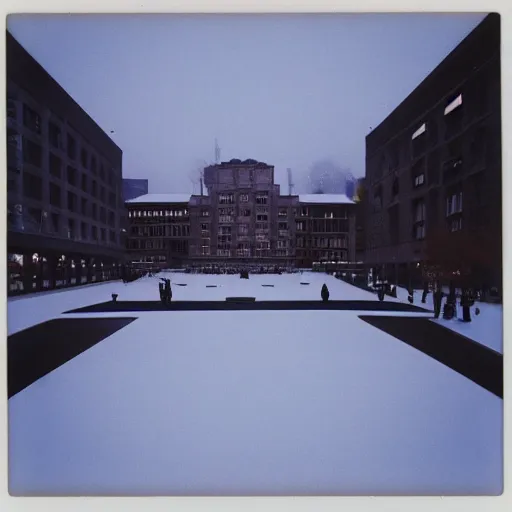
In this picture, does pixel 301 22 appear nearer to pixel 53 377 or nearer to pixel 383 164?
pixel 383 164

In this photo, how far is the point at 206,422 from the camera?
441cm

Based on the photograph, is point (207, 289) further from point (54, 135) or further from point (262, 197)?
point (54, 135)

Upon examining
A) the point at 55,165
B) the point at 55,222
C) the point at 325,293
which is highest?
the point at 55,165

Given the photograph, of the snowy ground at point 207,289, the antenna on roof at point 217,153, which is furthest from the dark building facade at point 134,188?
the snowy ground at point 207,289

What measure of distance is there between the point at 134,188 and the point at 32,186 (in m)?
1.39

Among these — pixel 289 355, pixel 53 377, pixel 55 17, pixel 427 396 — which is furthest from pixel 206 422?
pixel 55 17

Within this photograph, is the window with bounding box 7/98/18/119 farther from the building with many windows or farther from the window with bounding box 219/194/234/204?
the window with bounding box 219/194/234/204

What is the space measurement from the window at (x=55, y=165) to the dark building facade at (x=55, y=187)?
0.05 feet

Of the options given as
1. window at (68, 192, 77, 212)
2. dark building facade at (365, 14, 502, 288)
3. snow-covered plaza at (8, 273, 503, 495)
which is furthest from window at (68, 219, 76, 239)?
dark building facade at (365, 14, 502, 288)

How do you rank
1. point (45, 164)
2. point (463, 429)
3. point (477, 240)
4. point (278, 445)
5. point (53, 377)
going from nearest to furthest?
point (278, 445)
point (463, 429)
point (53, 377)
point (477, 240)
point (45, 164)

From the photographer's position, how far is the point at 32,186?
5.75 meters

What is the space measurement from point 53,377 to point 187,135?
11.7 feet

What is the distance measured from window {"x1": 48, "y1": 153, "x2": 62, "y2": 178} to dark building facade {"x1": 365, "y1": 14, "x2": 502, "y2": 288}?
443 centimetres

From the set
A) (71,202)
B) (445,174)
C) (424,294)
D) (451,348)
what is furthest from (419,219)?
(71,202)
